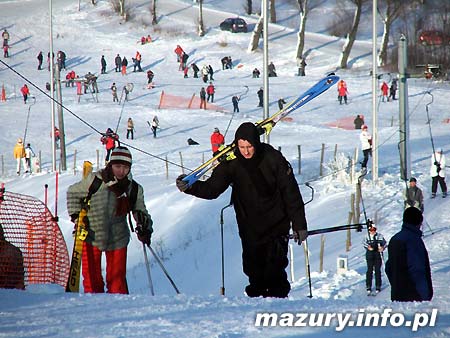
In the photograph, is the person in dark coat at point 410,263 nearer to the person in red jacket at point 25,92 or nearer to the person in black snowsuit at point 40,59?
the person in red jacket at point 25,92

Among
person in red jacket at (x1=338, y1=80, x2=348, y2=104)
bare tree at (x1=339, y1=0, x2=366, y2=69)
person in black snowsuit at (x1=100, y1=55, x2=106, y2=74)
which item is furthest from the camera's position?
person in black snowsuit at (x1=100, y1=55, x2=106, y2=74)

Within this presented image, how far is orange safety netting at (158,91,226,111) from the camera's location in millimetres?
46128

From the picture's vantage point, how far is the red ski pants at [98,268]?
8.30m

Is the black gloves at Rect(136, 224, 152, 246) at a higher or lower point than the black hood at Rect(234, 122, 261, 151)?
lower

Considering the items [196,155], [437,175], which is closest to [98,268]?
[437,175]

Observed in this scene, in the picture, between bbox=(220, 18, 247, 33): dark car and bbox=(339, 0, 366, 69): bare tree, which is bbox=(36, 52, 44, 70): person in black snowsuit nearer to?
bbox=(220, 18, 247, 33): dark car

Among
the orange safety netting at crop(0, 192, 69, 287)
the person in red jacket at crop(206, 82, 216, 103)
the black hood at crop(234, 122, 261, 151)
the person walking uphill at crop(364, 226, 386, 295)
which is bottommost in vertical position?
the person in red jacket at crop(206, 82, 216, 103)

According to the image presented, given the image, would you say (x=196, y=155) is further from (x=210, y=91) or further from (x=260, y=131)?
(x=260, y=131)

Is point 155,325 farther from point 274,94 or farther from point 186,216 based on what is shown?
point 274,94

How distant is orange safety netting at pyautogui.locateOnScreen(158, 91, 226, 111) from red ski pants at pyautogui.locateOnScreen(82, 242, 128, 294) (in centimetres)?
3764

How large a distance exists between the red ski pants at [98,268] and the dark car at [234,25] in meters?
57.8

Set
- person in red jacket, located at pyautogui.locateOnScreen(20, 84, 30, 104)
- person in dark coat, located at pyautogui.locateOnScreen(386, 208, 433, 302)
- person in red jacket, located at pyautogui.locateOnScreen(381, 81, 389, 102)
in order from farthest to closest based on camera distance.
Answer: person in red jacket, located at pyautogui.locateOnScreen(20, 84, 30, 104), person in red jacket, located at pyautogui.locateOnScreen(381, 81, 389, 102), person in dark coat, located at pyautogui.locateOnScreen(386, 208, 433, 302)

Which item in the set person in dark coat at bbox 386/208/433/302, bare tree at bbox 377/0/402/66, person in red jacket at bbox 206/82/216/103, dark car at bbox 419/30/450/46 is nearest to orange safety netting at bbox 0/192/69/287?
person in dark coat at bbox 386/208/433/302

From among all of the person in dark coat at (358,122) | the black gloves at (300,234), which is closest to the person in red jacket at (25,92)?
the person in dark coat at (358,122)
